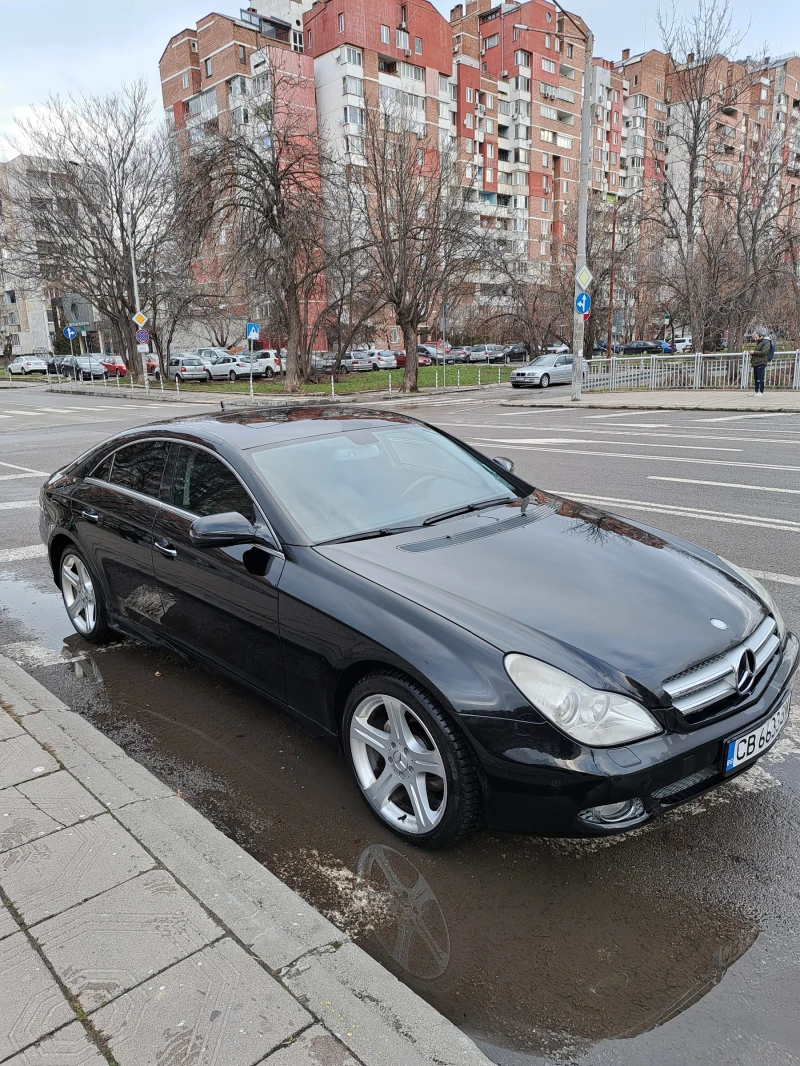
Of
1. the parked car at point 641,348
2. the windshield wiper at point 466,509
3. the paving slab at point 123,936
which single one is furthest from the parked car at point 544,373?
the paving slab at point 123,936

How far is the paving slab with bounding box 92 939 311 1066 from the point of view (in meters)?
1.93

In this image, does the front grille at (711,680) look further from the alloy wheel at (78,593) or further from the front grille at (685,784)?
the alloy wheel at (78,593)

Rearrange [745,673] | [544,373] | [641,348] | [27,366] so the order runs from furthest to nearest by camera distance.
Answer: [27,366]
[641,348]
[544,373]
[745,673]

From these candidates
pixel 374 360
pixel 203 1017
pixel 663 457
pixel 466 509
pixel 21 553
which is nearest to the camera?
pixel 203 1017

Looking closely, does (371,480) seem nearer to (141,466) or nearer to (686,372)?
(141,466)

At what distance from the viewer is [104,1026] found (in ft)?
6.59

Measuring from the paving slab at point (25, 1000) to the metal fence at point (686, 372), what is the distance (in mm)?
24879

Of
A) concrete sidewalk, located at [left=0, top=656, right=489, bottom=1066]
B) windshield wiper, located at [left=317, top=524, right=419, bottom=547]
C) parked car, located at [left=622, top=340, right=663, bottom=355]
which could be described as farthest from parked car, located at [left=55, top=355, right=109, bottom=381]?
concrete sidewalk, located at [left=0, top=656, right=489, bottom=1066]

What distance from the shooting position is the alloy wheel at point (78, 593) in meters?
4.96

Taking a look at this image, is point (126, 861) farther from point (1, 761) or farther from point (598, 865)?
point (598, 865)

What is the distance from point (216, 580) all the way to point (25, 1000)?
1.86 metres

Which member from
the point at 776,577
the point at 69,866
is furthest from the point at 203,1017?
the point at 776,577

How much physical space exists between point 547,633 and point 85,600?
11.5ft

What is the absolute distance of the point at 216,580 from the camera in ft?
11.9
